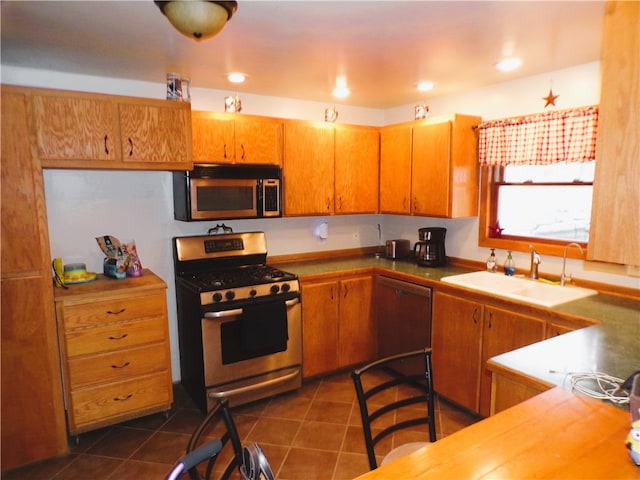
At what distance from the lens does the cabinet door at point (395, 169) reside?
3.54 metres

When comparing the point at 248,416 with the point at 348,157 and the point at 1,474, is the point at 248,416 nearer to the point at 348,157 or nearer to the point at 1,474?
the point at 1,474

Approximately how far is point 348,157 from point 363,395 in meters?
2.49

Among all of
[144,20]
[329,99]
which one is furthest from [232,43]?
[329,99]

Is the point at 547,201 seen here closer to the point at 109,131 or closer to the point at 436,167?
the point at 436,167

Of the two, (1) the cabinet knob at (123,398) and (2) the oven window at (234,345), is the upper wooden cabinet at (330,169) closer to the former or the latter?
(2) the oven window at (234,345)

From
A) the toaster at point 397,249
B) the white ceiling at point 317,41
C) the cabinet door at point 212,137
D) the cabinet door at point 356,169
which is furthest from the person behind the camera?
the toaster at point 397,249

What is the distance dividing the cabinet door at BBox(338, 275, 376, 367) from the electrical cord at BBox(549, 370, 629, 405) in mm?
2030

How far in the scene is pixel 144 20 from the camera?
194 centimetres

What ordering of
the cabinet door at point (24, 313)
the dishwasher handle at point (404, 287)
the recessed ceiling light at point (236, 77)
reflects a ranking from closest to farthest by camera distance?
1. the cabinet door at point (24, 313)
2. the recessed ceiling light at point (236, 77)
3. the dishwasher handle at point (404, 287)

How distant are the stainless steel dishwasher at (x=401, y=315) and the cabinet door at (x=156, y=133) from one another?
183 cm

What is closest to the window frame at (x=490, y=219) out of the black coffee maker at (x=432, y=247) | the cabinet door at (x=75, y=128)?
the black coffee maker at (x=432, y=247)

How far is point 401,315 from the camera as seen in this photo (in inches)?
130

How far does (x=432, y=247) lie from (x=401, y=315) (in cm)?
66

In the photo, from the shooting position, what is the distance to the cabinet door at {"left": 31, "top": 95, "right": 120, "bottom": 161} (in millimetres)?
2375
